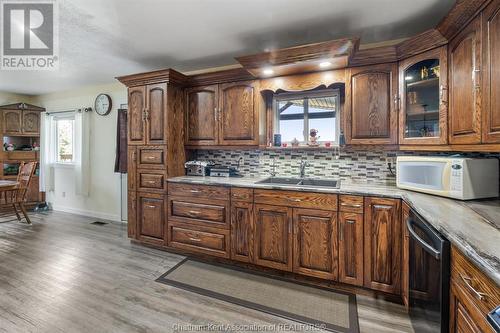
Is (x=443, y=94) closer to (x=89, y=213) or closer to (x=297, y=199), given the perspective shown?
(x=297, y=199)

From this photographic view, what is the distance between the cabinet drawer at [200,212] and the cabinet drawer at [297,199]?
44cm

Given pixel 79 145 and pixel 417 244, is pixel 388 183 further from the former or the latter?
pixel 79 145

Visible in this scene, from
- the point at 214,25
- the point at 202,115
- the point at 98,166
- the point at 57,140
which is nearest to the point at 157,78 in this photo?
the point at 202,115

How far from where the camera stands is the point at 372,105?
2426 millimetres

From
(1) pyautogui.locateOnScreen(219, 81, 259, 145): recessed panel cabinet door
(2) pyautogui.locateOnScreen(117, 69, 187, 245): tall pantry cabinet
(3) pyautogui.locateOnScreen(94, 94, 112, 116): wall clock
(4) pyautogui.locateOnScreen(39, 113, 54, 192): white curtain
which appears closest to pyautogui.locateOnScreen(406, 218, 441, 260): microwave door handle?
(1) pyautogui.locateOnScreen(219, 81, 259, 145): recessed panel cabinet door

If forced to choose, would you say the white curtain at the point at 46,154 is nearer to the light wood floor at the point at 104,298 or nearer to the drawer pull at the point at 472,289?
the light wood floor at the point at 104,298

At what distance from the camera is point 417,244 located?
153cm

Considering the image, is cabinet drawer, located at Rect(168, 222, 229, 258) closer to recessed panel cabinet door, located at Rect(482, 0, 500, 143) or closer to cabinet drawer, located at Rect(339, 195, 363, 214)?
cabinet drawer, located at Rect(339, 195, 363, 214)

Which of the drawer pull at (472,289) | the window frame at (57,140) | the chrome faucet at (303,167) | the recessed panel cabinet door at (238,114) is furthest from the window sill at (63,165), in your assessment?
the drawer pull at (472,289)

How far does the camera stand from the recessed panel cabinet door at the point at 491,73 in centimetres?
141

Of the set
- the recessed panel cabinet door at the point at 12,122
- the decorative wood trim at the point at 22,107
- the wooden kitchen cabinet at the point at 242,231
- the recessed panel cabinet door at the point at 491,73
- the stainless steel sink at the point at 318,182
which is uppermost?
the decorative wood trim at the point at 22,107

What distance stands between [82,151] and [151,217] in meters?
2.57

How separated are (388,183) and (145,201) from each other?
286cm

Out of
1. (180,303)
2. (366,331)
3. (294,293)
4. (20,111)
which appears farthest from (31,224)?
(366,331)
